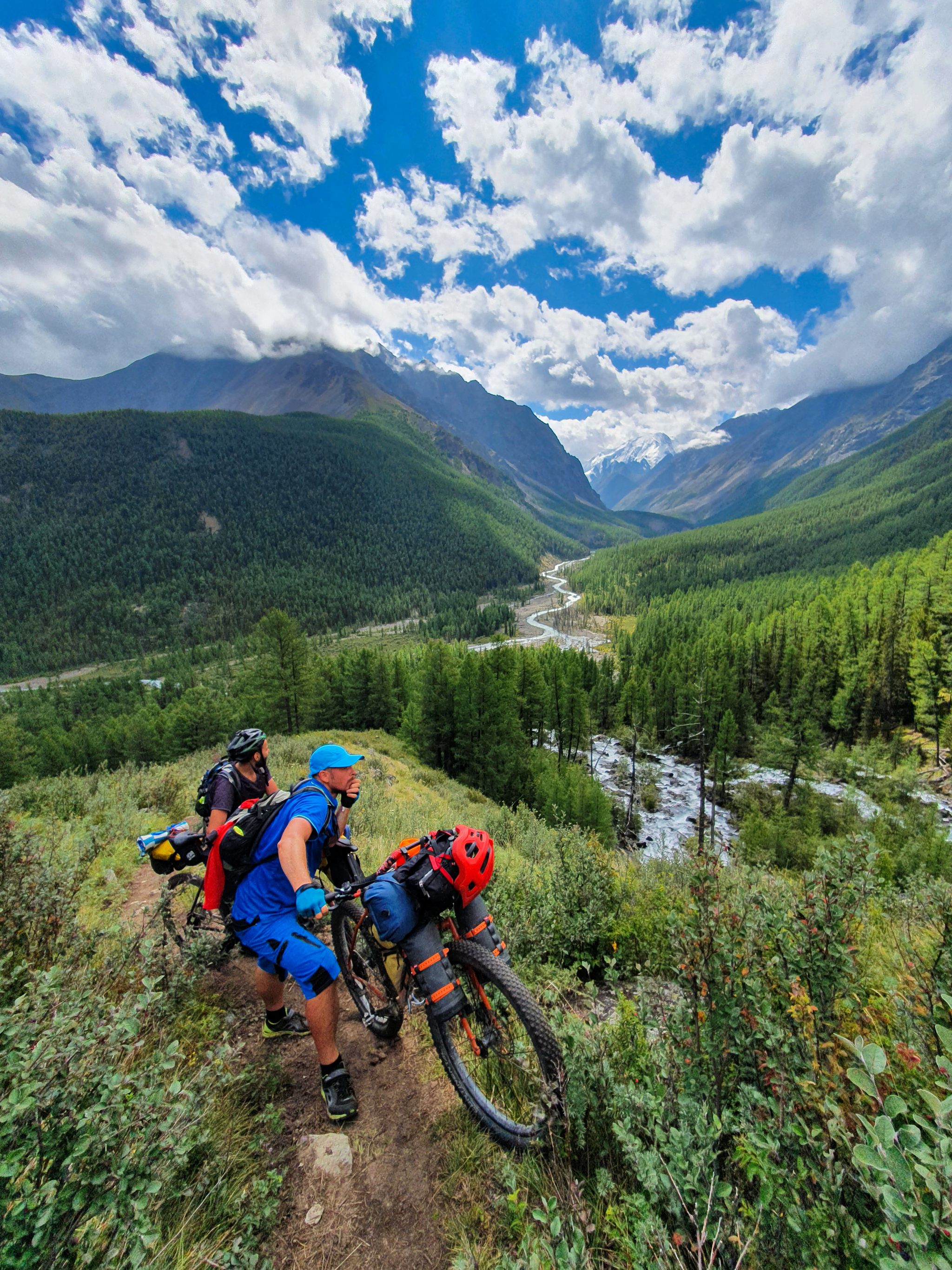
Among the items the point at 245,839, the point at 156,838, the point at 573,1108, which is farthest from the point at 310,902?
the point at 156,838

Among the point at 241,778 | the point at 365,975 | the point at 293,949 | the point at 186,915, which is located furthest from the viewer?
the point at 186,915

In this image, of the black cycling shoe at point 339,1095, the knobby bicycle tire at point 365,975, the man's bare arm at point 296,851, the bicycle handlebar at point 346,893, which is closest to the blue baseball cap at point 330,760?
the man's bare arm at point 296,851

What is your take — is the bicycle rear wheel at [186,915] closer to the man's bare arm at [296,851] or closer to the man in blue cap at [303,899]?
the man in blue cap at [303,899]

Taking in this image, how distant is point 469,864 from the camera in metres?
3.38

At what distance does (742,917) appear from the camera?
10.8 feet

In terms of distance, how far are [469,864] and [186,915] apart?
19.1 ft

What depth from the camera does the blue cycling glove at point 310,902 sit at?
3.34 meters

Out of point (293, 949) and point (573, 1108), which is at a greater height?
point (293, 949)

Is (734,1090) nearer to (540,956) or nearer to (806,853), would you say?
(540,956)

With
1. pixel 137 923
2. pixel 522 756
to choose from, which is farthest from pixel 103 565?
pixel 137 923

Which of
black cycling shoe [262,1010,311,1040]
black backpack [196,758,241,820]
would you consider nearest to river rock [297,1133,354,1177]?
black cycling shoe [262,1010,311,1040]

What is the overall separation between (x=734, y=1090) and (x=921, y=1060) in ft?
3.07

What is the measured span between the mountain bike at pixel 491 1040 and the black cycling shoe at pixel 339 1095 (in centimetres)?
55

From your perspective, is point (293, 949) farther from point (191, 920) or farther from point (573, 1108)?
point (191, 920)
